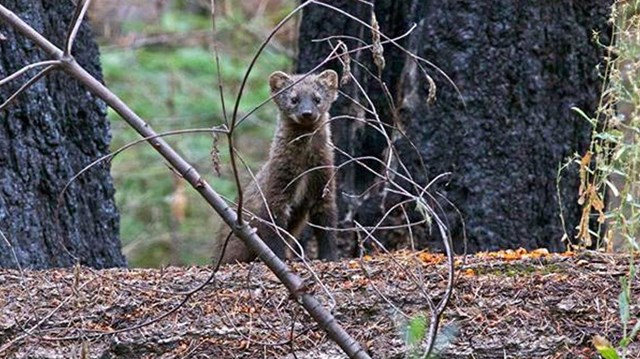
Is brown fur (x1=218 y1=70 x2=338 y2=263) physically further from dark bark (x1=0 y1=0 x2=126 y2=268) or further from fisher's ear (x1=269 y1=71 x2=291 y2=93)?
dark bark (x1=0 y1=0 x2=126 y2=268)

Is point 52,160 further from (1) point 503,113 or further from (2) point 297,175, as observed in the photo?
(1) point 503,113

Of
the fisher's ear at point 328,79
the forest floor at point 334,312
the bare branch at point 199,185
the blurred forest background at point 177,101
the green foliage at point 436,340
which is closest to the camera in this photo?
the bare branch at point 199,185

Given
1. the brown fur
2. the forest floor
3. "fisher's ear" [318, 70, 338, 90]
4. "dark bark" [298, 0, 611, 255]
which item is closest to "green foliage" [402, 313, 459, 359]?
the forest floor

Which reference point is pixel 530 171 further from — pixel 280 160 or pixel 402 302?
pixel 402 302

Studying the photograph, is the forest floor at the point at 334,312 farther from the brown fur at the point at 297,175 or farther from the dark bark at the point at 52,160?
the brown fur at the point at 297,175

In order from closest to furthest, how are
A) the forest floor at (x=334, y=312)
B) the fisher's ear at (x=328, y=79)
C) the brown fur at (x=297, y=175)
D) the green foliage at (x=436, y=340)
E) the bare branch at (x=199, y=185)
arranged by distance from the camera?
the bare branch at (x=199, y=185) → the green foliage at (x=436, y=340) → the forest floor at (x=334, y=312) → the brown fur at (x=297, y=175) → the fisher's ear at (x=328, y=79)

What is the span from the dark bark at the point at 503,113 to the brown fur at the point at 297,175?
0.30 metres

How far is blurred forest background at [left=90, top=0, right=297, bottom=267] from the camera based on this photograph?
508 inches

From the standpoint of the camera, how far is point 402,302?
5.36m

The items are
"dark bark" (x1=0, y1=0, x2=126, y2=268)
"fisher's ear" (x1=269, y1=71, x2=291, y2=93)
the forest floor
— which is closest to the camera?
the forest floor

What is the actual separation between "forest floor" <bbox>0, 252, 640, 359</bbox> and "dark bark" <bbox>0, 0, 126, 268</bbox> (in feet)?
4.60

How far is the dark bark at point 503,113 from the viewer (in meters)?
7.67

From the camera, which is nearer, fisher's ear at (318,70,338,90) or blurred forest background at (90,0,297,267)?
fisher's ear at (318,70,338,90)

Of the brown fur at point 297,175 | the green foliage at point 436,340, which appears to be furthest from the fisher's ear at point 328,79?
the green foliage at point 436,340
